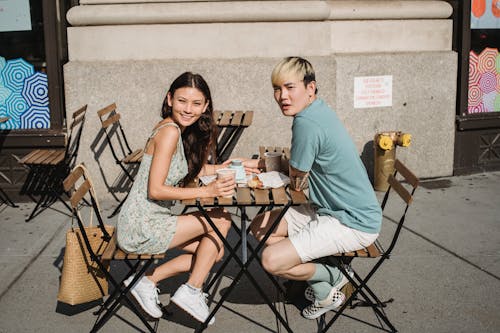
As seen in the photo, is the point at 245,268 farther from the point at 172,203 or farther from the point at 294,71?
the point at 294,71

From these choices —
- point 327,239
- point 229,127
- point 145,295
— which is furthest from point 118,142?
point 327,239

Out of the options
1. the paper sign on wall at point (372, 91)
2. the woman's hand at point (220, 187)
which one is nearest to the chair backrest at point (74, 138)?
the paper sign on wall at point (372, 91)

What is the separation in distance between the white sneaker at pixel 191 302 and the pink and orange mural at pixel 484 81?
5.16 m

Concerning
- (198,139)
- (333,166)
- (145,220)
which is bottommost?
(145,220)

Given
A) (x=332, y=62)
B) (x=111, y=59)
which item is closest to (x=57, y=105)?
(x=111, y=59)

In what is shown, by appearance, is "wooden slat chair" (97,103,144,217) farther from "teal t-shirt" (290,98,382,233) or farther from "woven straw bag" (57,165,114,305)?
"teal t-shirt" (290,98,382,233)

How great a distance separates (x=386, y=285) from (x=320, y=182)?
1228mm

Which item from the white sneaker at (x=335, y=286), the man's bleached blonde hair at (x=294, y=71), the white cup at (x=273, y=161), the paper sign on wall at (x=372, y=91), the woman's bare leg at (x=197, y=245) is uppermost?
the man's bleached blonde hair at (x=294, y=71)

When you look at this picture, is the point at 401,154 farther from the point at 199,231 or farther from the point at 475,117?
the point at 199,231

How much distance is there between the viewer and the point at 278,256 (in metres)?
3.53

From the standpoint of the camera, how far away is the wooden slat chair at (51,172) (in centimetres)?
629

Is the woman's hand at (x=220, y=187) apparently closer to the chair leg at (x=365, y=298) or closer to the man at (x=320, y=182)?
the man at (x=320, y=182)

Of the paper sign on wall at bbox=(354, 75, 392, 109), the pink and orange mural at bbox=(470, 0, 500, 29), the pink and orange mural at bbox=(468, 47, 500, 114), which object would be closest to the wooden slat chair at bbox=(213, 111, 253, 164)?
the paper sign on wall at bbox=(354, 75, 392, 109)

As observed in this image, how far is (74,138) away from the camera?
6.54 meters
